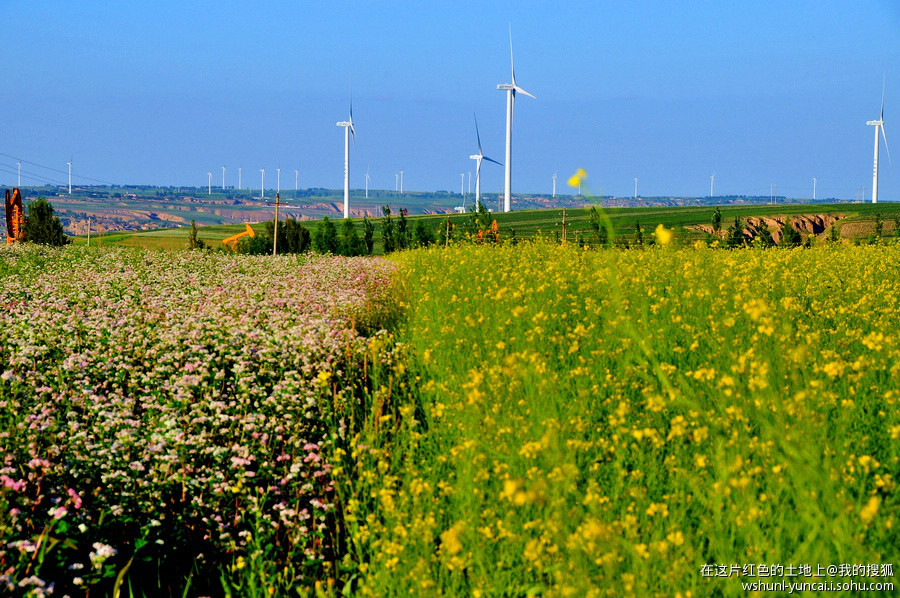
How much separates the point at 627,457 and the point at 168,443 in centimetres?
290

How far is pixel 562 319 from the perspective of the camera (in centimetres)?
788

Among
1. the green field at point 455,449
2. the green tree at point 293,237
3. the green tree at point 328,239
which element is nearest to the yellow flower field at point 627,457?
the green field at point 455,449

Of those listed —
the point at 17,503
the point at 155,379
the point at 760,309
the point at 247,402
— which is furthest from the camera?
the point at 155,379

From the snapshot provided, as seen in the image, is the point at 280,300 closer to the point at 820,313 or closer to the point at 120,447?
the point at 120,447

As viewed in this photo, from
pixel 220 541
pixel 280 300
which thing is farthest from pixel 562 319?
pixel 220 541

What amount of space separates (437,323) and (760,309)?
4.98 metres

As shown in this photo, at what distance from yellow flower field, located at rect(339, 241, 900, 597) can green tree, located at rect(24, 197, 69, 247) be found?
31.2 metres

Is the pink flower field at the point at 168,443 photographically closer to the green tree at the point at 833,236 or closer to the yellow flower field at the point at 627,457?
the yellow flower field at the point at 627,457

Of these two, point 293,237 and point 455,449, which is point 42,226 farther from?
point 455,449

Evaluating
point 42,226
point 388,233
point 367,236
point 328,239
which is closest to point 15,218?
point 42,226

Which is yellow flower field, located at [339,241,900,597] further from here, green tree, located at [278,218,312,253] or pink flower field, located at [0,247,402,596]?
green tree, located at [278,218,312,253]

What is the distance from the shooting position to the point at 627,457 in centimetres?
454

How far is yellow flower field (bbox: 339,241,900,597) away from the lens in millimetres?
2988

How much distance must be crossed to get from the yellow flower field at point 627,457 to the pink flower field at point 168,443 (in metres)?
0.43
